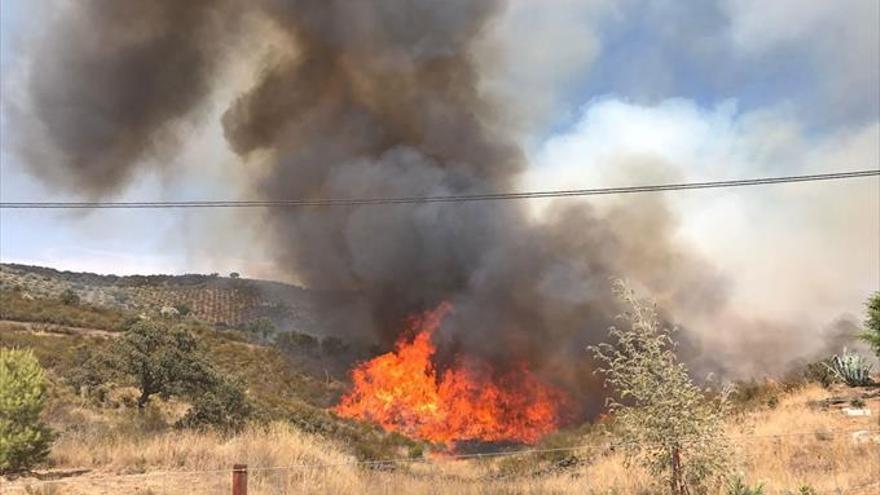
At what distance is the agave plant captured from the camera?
1947cm

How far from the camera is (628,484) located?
11203 mm

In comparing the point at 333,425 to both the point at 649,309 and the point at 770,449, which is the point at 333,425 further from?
the point at 649,309

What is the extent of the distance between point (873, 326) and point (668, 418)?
12549 millimetres

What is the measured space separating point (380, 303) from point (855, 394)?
823 inches

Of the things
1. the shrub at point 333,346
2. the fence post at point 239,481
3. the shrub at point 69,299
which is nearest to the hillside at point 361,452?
the fence post at point 239,481

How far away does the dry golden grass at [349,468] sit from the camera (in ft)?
33.2

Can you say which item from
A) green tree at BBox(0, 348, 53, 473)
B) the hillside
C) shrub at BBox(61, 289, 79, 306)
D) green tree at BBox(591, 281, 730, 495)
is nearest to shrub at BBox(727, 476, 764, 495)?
green tree at BBox(591, 281, 730, 495)

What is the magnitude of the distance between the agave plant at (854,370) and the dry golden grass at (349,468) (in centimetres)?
492

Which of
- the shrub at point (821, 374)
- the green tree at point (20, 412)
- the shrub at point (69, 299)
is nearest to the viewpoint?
the green tree at point (20, 412)

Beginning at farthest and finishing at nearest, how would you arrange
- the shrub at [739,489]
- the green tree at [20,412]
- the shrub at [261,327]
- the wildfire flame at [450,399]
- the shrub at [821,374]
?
1. the shrub at [261,327]
2. the wildfire flame at [450,399]
3. the shrub at [821,374]
4. the green tree at [20,412]
5. the shrub at [739,489]

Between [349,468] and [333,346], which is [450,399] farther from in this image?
[349,468]

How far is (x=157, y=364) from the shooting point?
53.4 feet

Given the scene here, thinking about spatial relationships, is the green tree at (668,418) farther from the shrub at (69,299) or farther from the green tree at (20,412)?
the shrub at (69,299)

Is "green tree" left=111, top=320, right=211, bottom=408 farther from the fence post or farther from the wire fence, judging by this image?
the fence post
